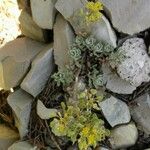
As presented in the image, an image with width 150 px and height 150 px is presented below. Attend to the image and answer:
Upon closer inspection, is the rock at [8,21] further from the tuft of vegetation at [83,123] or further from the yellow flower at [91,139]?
the yellow flower at [91,139]

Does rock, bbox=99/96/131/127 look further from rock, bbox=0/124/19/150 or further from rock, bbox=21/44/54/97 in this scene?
rock, bbox=0/124/19/150

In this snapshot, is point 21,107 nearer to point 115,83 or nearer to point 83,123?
point 83,123

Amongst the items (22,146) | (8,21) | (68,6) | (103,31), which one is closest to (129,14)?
(103,31)

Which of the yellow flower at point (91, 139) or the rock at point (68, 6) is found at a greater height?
the rock at point (68, 6)

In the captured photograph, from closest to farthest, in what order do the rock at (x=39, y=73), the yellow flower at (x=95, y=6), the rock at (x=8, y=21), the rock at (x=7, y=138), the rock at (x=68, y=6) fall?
the yellow flower at (x=95, y=6), the rock at (x=68, y=6), the rock at (x=39, y=73), the rock at (x=7, y=138), the rock at (x=8, y=21)

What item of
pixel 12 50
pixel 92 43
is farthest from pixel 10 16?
pixel 92 43

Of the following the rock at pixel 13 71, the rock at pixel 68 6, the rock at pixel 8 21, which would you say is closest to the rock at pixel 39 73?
the rock at pixel 13 71
